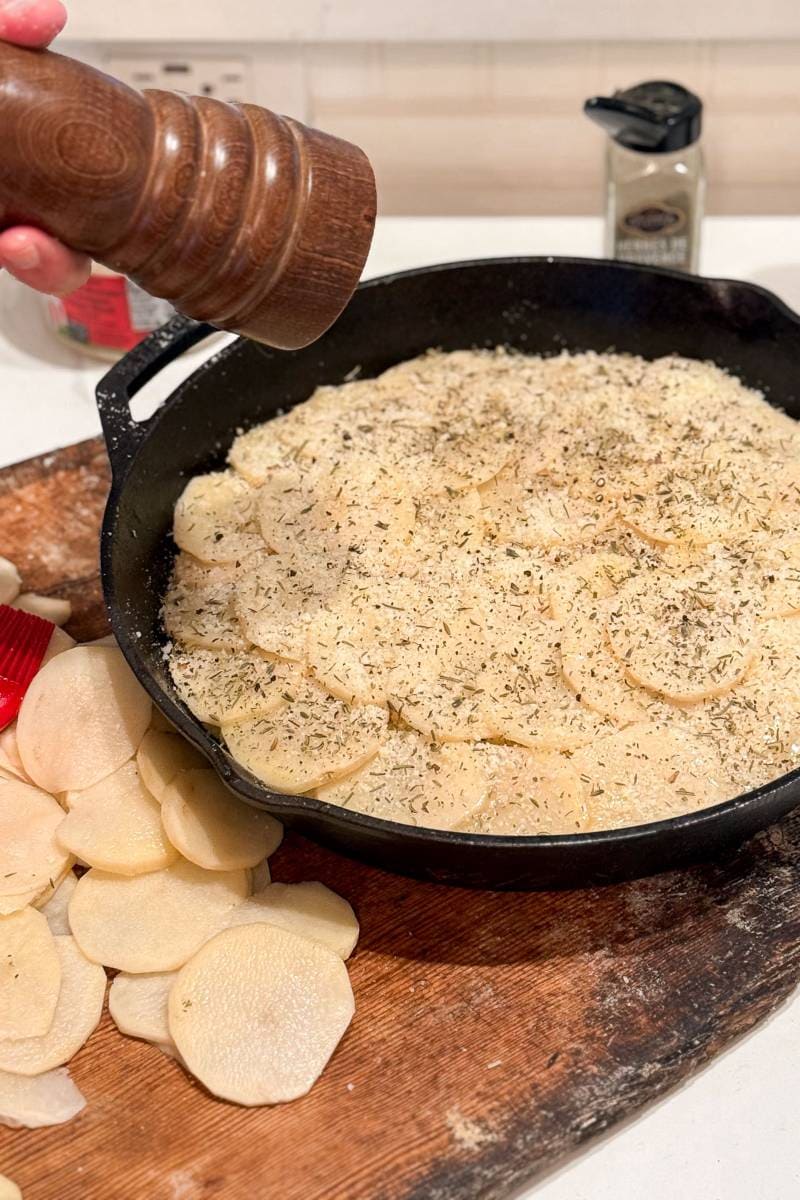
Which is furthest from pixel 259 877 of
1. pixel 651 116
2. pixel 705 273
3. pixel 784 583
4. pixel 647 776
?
pixel 705 273

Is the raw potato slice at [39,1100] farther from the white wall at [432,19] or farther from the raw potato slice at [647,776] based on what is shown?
the white wall at [432,19]

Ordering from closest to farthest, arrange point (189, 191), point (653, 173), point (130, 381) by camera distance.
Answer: point (189, 191) < point (130, 381) < point (653, 173)

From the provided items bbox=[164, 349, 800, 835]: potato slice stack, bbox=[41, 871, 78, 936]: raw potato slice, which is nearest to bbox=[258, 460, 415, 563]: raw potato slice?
bbox=[164, 349, 800, 835]: potato slice stack

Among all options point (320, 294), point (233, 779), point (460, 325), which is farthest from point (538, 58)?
point (233, 779)

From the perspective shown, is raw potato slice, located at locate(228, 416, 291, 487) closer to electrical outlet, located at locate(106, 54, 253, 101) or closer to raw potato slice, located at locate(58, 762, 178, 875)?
raw potato slice, located at locate(58, 762, 178, 875)

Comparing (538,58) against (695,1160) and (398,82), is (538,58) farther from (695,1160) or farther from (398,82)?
(695,1160)

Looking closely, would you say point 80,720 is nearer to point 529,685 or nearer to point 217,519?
point 217,519
